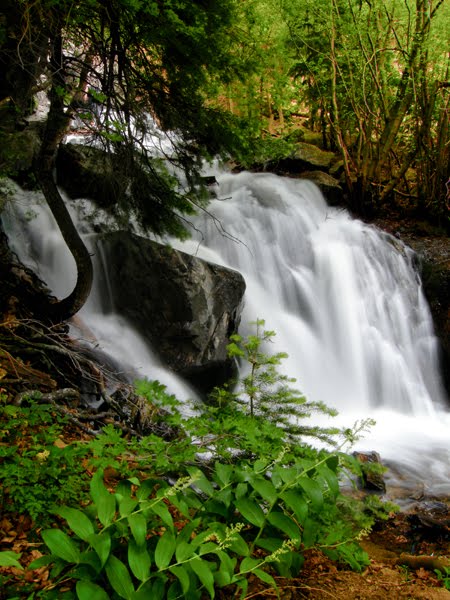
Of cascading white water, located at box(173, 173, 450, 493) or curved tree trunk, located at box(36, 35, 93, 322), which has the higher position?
curved tree trunk, located at box(36, 35, 93, 322)

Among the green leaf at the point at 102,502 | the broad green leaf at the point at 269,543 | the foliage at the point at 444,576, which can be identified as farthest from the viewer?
the foliage at the point at 444,576

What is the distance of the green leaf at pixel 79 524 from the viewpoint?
1692 mm

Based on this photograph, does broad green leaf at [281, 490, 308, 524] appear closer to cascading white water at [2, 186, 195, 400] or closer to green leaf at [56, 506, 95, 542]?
green leaf at [56, 506, 95, 542]

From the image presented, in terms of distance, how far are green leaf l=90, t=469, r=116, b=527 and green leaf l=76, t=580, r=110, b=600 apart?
0.22 meters

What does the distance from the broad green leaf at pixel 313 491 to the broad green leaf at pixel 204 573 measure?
528mm

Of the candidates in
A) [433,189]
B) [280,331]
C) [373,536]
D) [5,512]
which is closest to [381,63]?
[433,189]

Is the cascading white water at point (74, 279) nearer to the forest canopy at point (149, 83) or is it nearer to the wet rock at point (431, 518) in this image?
the forest canopy at point (149, 83)

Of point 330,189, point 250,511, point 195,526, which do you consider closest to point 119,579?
point 195,526

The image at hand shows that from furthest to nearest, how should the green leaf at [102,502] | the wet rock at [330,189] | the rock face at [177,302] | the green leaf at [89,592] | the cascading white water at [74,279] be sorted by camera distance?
the wet rock at [330,189] < the rock face at [177,302] < the cascading white water at [74,279] < the green leaf at [102,502] < the green leaf at [89,592]

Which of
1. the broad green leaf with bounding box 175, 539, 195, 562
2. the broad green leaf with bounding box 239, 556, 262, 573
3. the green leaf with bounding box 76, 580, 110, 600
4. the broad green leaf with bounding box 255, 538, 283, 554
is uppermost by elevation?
the green leaf with bounding box 76, 580, 110, 600

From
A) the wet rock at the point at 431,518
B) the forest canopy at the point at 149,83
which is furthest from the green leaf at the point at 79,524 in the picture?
the wet rock at the point at 431,518

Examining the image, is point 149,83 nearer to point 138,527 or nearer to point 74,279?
point 74,279

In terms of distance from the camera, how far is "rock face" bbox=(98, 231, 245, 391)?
22.7 feet

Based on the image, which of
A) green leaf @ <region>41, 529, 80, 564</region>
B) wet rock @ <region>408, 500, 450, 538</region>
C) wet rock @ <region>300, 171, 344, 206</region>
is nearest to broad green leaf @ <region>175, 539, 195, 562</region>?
green leaf @ <region>41, 529, 80, 564</region>
